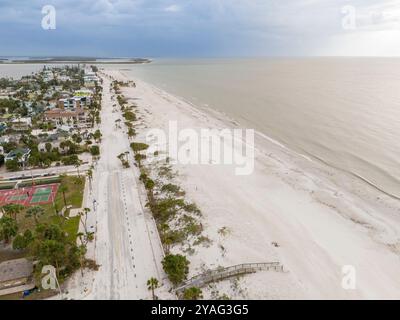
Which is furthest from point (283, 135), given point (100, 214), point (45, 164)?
point (45, 164)

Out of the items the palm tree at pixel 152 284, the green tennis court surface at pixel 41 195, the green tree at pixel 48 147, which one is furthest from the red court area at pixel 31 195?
the palm tree at pixel 152 284

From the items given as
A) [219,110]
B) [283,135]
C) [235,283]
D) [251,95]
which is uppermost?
[251,95]

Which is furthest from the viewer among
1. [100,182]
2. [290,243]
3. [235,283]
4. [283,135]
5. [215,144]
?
[283,135]

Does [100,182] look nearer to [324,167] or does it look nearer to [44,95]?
[324,167]

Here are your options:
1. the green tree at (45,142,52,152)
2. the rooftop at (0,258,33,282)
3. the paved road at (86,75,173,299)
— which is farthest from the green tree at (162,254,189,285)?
the green tree at (45,142,52,152)

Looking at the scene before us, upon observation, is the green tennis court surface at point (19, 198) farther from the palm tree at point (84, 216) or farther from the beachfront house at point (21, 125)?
the beachfront house at point (21, 125)

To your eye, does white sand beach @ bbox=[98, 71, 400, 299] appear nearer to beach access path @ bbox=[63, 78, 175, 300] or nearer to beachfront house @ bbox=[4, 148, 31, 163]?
beach access path @ bbox=[63, 78, 175, 300]
